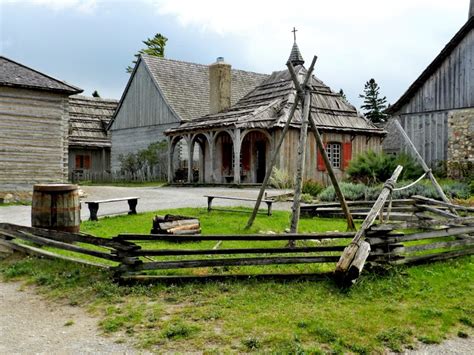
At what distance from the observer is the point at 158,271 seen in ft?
22.9

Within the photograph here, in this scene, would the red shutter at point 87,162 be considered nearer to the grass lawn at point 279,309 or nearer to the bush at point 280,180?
the bush at point 280,180

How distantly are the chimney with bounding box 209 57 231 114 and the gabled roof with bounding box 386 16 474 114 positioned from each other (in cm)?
1052

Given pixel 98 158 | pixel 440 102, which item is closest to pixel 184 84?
pixel 98 158

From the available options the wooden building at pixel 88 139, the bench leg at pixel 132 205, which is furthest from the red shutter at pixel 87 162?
the bench leg at pixel 132 205

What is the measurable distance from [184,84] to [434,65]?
17.9m

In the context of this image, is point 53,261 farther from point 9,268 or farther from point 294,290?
point 294,290

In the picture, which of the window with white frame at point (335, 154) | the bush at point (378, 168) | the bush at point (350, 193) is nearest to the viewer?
the bush at point (350, 193)

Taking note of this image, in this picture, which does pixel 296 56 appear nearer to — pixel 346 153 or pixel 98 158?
pixel 346 153

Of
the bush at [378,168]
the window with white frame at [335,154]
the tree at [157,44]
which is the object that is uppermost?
the tree at [157,44]

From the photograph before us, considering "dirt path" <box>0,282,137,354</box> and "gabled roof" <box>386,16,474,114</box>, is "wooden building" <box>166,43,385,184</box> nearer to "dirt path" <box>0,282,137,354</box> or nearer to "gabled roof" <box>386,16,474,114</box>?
"gabled roof" <box>386,16,474,114</box>

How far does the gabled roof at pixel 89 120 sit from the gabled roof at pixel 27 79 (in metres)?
19.0

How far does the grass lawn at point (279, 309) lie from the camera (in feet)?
15.8

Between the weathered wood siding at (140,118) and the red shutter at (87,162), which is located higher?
the weathered wood siding at (140,118)

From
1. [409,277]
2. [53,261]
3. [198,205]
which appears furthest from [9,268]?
[198,205]
